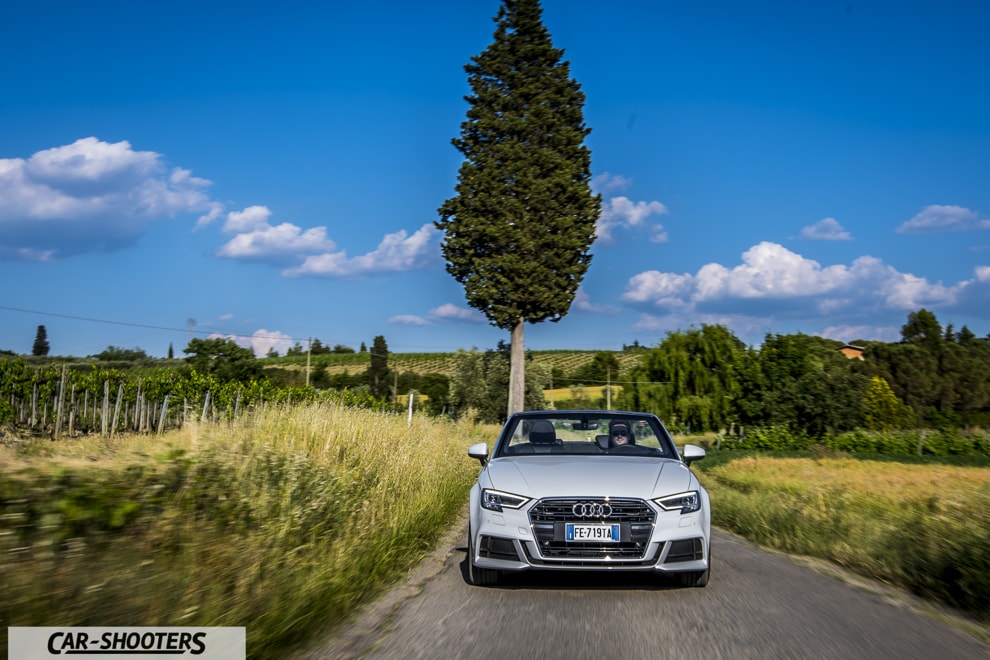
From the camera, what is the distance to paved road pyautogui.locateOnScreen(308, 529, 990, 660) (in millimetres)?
4977

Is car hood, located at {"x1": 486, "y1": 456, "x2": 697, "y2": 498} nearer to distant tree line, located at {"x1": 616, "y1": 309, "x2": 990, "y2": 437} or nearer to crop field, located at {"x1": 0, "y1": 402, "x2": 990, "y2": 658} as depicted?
crop field, located at {"x1": 0, "y1": 402, "x2": 990, "y2": 658}

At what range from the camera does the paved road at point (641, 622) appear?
4977 millimetres

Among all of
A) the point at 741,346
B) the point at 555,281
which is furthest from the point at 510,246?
the point at 741,346

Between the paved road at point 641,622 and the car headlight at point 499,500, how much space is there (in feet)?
2.31

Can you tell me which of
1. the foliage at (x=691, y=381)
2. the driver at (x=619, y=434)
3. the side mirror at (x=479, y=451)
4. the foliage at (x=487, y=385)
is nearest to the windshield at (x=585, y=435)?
the driver at (x=619, y=434)

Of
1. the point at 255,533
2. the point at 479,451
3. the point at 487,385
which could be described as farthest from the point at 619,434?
the point at 487,385

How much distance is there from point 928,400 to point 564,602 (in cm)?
11640

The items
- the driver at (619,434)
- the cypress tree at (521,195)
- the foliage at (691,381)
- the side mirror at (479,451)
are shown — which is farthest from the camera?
the foliage at (691,381)

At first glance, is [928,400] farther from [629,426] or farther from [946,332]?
[629,426]

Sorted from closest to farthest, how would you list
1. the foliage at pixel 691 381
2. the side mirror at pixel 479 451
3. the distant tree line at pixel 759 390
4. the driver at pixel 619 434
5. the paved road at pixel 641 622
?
the paved road at pixel 641 622 → the side mirror at pixel 479 451 → the driver at pixel 619 434 → the distant tree line at pixel 759 390 → the foliage at pixel 691 381

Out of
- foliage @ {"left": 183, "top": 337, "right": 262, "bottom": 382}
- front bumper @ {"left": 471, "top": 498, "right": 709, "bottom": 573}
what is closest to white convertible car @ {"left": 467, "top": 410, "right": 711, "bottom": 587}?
front bumper @ {"left": 471, "top": 498, "right": 709, "bottom": 573}

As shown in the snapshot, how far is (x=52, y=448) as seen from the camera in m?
6.30

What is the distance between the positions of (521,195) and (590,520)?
3064cm

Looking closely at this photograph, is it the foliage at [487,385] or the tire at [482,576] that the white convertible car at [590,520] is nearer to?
the tire at [482,576]
